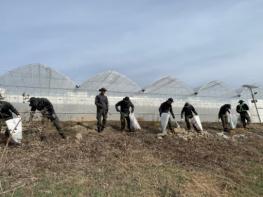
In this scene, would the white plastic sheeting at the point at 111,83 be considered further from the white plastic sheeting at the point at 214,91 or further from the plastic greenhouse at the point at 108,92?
the white plastic sheeting at the point at 214,91

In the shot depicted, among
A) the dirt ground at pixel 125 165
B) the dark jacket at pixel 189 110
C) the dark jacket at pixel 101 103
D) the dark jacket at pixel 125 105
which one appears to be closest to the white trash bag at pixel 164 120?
the dirt ground at pixel 125 165

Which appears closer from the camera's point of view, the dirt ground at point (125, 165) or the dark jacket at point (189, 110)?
the dirt ground at point (125, 165)

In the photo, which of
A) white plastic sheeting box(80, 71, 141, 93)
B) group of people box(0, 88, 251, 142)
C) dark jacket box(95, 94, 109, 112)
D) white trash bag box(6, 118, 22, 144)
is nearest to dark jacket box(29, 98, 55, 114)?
group of people box(0, 88, 251, 142)

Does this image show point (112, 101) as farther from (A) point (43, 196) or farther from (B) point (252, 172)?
(A) point (43, 196)

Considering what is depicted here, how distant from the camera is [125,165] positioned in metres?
11.9

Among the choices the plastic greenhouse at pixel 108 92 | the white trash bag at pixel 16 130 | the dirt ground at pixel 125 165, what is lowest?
the dirt ground at pixel 125 165

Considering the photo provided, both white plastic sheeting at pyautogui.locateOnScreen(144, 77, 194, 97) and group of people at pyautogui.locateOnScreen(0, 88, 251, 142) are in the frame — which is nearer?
group of people at pyautogui.locateOnScreen(0, 88, 251, 142)

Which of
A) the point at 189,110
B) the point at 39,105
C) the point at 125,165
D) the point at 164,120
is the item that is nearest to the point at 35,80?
the point at 164,120

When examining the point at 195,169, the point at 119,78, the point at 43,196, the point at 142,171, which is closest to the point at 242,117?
the point at 119,78

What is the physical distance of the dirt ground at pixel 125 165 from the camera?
33.0ft

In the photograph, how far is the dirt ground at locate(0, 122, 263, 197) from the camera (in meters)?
10.1

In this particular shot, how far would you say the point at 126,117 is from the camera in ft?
54.6

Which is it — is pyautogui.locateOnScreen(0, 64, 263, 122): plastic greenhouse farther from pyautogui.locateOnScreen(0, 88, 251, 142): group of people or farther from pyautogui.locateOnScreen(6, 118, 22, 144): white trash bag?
pyautogui.locateOnScreen(6, 118, 22, 144): white trash bag

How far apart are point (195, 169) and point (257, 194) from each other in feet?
5.75
